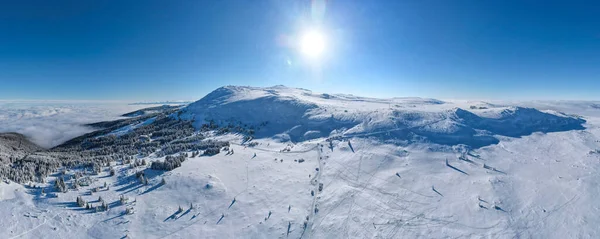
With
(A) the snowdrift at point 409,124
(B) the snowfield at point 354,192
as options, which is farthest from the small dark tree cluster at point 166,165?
(A) the snowdrift at point 409,124

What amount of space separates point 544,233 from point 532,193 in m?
5.90

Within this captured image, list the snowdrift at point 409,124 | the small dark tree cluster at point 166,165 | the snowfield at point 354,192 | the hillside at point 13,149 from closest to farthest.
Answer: the snowfield at point 354,192
the small dark tree cluster at point 166,165
the hillside at point 13,149
the snowdrift at point 409,124

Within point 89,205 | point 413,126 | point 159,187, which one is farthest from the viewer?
point 413,126

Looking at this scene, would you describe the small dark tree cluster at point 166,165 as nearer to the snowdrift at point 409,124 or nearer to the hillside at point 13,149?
the hillside at point 13,149

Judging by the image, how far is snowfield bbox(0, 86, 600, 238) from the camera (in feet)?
45.9

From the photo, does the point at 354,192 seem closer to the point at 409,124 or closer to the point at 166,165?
the point at 166,165

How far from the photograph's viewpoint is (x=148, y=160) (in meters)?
24.8

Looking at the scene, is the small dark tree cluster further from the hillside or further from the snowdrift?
the snowdrift

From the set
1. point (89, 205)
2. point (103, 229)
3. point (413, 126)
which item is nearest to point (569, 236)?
point (413, 126)

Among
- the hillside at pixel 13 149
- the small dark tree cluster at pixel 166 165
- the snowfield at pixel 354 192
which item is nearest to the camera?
the snowfield at pixel 354 192

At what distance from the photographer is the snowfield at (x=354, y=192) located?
551 inches

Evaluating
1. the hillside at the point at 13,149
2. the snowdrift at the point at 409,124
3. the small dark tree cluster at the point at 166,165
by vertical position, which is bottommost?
the hillside at the point at 13,149

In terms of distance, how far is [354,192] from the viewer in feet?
64.1

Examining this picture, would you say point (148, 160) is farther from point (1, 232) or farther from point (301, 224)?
point (301, 224)
